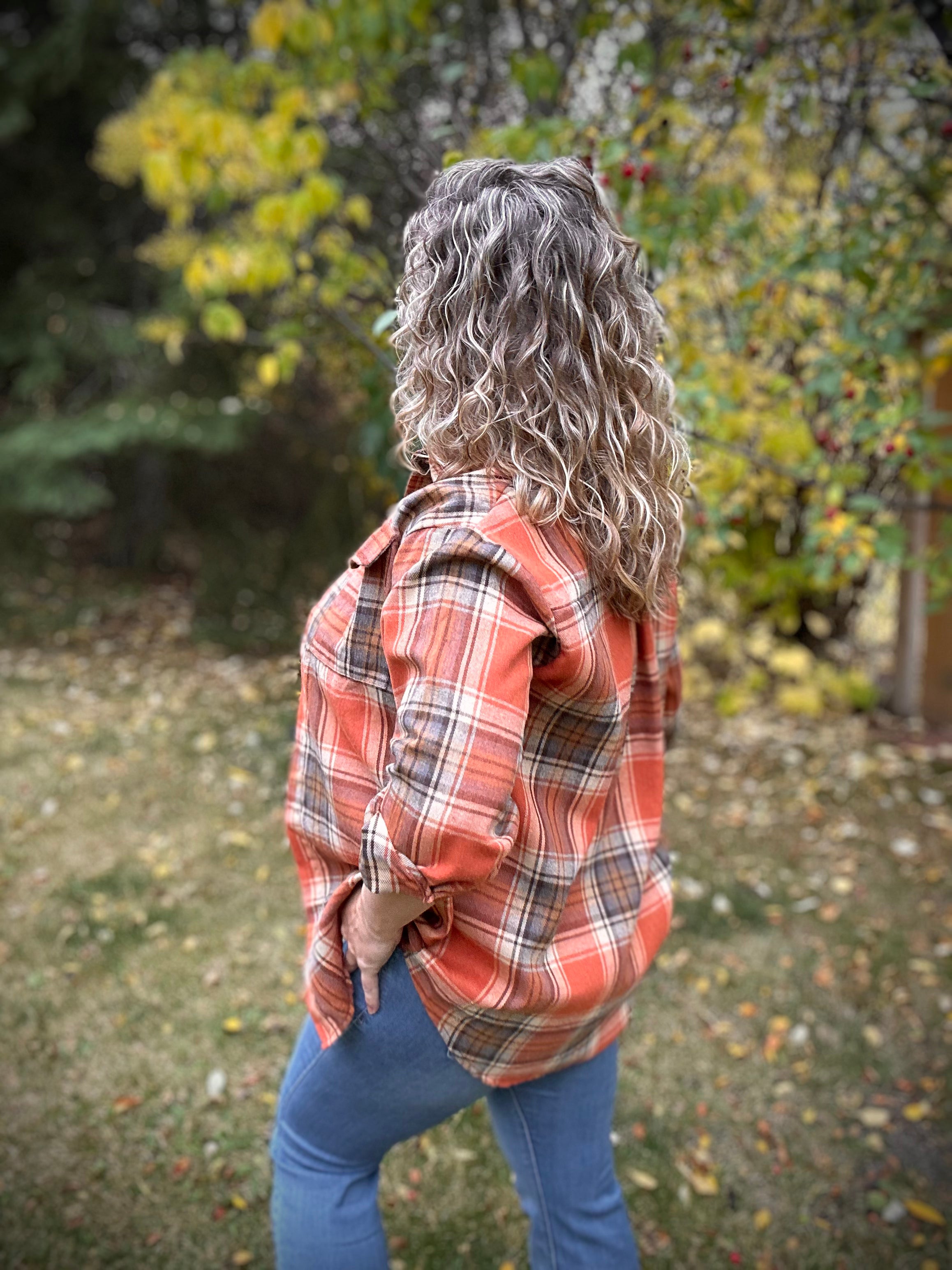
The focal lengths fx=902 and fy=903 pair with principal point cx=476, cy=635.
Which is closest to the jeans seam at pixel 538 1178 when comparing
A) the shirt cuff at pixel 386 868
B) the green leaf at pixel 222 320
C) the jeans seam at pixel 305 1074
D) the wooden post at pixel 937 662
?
the jeans seam at pixel 305 1074

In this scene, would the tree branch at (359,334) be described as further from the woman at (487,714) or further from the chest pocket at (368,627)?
the chest pocket at (368,627)

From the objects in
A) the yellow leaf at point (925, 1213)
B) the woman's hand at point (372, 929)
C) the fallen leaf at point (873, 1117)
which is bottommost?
the yellow leaf at point (925, 1213)

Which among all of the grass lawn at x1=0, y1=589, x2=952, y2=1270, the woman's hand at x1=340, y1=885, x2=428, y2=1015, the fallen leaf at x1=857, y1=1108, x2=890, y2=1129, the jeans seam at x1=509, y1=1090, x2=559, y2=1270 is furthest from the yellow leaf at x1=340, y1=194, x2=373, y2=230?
the fallen leaf at x1=857, y1=1108, x2=890, y2=1129

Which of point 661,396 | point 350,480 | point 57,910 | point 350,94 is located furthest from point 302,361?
point 661,396

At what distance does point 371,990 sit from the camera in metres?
1.08

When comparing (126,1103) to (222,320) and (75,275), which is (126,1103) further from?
(75,275)

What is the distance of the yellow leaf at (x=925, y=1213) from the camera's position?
2.07 m

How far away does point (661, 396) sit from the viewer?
110 centimetres

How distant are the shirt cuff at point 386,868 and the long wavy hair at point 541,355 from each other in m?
0.36

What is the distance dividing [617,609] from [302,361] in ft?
16.4

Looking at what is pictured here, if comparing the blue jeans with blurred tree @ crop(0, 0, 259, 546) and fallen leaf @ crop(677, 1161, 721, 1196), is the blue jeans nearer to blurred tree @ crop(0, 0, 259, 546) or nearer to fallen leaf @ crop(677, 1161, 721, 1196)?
fallen leaf @ crop(677, 1161, 721, 1196)

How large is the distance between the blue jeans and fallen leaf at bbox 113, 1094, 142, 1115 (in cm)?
121

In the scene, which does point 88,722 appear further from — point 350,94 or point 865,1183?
point 865,1183

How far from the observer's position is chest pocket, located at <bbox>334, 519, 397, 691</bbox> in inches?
39.3
